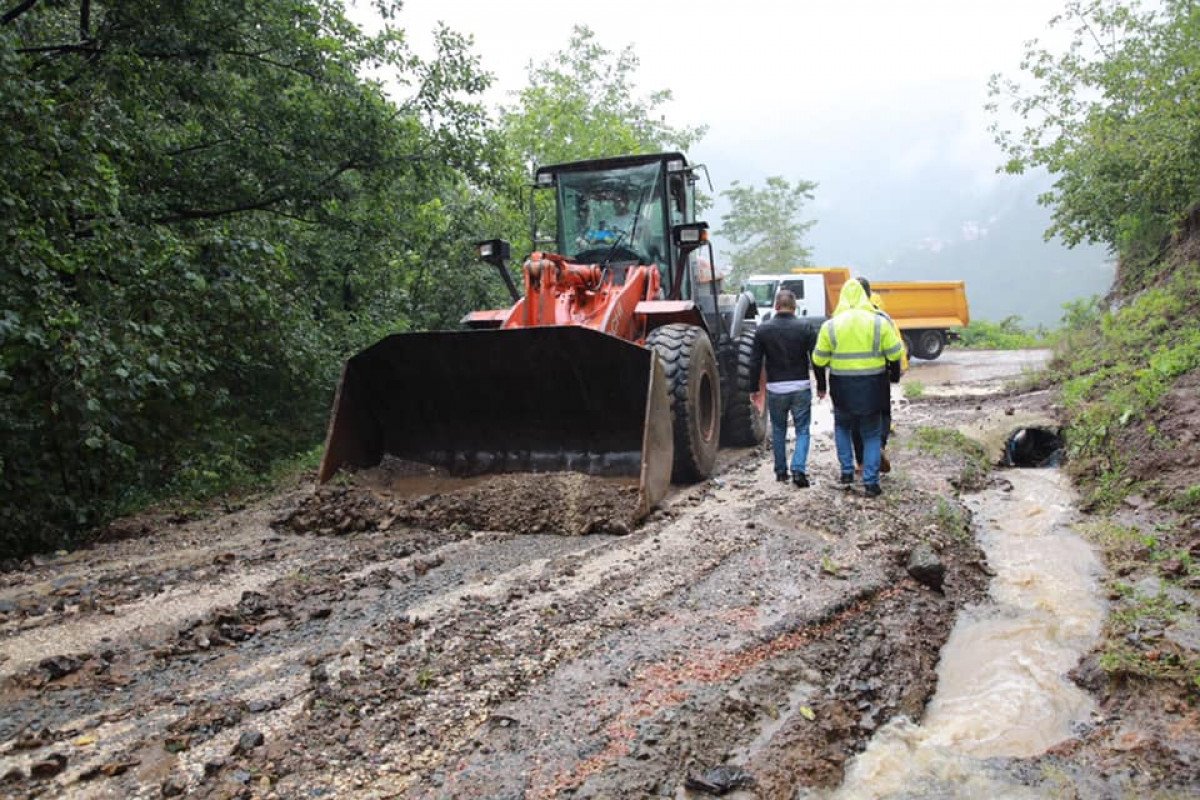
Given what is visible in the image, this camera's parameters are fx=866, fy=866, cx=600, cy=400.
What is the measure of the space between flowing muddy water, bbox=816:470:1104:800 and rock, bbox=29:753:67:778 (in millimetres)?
2454

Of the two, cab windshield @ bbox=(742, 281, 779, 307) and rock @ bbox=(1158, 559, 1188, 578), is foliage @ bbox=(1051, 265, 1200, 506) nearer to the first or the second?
rock @ bbox=(1158, 559, 1188, 578)

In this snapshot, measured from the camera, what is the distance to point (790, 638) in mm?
3777

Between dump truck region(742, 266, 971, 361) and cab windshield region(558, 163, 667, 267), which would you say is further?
dump truck region(742, 266, 971, 361)

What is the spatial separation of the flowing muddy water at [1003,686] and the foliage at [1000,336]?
18.6 m

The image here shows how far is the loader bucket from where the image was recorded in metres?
6.31

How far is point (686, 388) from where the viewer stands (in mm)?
6797

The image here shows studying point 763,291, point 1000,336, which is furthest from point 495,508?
point 1000,336

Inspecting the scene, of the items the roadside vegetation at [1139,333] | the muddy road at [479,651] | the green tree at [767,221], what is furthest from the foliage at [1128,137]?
the green tree at [767,221]

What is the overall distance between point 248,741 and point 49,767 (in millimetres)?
567

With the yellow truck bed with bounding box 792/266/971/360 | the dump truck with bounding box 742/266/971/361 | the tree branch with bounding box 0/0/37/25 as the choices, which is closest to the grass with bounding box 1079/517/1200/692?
the tree branch with bounding box 0/0/37/25

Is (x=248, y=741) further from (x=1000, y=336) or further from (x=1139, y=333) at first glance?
(x=1000, y=336)

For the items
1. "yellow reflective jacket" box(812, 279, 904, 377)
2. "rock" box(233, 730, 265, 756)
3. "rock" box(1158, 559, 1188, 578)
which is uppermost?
"yellow reflective jacket" box(812, 279, 904, 377)

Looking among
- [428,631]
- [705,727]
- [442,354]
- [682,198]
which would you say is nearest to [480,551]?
[428,631]

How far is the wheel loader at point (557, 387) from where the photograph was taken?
6309mm
